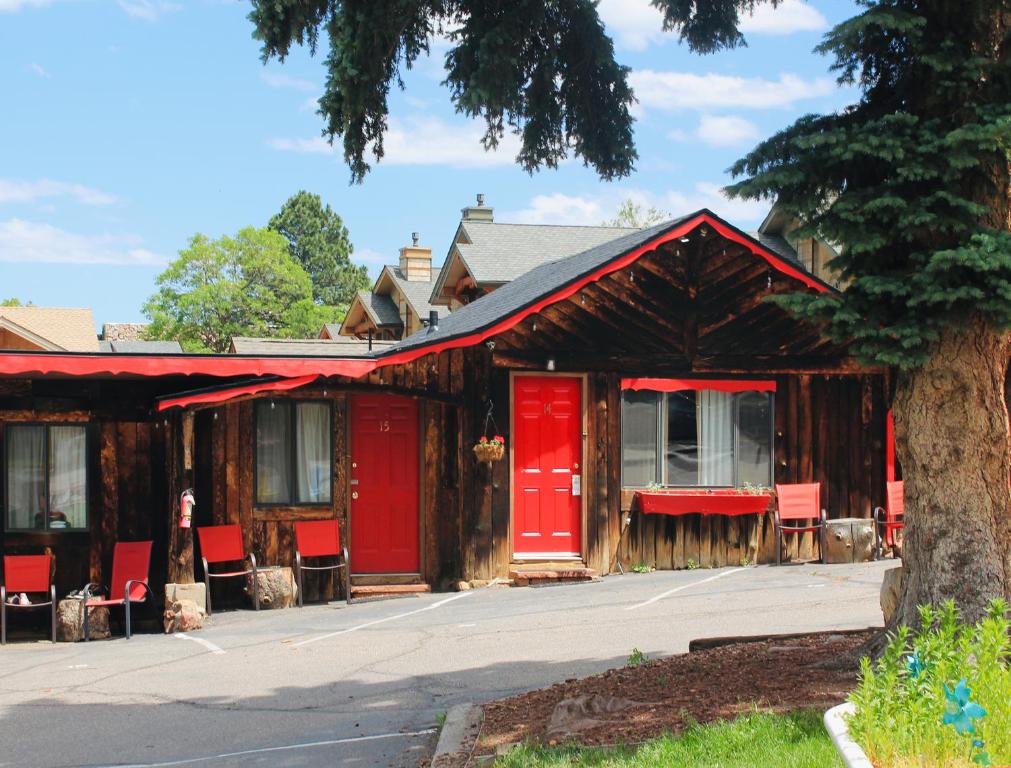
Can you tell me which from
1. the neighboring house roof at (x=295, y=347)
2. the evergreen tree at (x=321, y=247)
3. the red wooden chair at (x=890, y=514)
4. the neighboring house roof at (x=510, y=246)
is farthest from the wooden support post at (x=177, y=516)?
the evergreen tree at (x=321, y=247)

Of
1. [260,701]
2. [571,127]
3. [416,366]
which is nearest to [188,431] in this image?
[416,366]

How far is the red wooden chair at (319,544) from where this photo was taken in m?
15.2

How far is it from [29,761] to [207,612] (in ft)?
22.5

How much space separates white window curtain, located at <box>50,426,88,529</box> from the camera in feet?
47.6

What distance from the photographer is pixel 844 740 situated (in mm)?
4379

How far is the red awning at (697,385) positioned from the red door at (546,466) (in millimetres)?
859

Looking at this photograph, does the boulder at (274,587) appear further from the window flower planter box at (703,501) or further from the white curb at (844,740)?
the white curb at (844,740)

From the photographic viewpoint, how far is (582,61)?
31.2 ft

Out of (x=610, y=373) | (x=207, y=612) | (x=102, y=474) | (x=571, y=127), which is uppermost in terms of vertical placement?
(x=571, y=127)

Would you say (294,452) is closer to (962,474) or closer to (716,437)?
(716,437)

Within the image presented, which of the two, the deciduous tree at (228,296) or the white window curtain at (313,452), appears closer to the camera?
the white window curtain at (313,452)

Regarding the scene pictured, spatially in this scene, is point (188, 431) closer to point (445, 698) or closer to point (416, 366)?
point (416, 366)

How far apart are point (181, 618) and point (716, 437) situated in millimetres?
8008

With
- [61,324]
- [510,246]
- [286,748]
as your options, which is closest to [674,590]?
[286,748]
